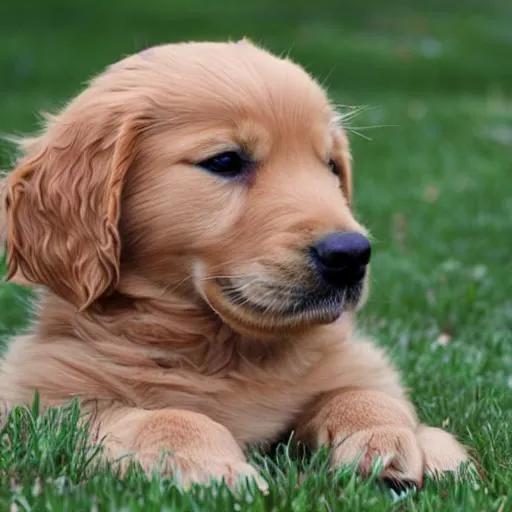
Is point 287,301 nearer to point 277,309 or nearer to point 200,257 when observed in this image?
point 277,309

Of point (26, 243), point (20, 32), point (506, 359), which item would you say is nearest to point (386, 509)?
point (26, 243)

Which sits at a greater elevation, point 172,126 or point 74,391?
point 172,126

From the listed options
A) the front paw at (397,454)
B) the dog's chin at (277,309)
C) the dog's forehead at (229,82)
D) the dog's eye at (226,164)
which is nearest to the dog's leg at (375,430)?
the front paw at (397,454)

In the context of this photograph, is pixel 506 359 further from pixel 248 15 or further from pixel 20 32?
pixel 248 15

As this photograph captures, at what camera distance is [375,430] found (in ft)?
10.7

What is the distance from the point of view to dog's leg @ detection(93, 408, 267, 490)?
9.73ft

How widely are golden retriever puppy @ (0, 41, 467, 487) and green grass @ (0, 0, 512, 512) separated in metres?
0.28

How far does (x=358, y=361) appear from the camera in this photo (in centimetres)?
387

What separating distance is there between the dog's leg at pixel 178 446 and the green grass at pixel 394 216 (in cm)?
9

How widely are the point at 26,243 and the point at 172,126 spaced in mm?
646

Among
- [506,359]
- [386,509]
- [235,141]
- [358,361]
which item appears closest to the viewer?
[386,509]

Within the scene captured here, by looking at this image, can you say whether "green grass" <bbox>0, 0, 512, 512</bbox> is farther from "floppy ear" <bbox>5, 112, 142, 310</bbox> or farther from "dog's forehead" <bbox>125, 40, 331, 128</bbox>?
"dog's forehead" <bbox>125, 40, 331, 128</bbox>

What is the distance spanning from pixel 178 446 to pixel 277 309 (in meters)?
0.60

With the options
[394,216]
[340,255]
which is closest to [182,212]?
[340,255]
